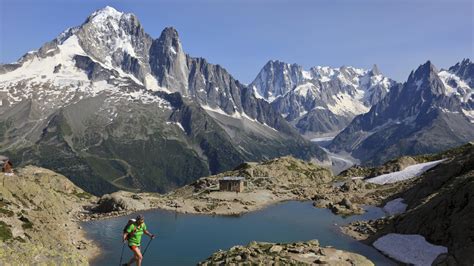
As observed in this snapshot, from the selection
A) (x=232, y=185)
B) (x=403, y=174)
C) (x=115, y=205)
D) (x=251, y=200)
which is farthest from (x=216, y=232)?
(x=403, y=174)

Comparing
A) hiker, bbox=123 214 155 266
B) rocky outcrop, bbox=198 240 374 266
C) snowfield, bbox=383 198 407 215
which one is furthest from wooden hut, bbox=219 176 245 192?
hiker, bbox=123 214 155 266

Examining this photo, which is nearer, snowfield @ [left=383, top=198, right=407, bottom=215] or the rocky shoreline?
the rocky shoreline

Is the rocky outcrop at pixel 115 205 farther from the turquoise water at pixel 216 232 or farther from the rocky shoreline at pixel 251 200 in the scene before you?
the turquoise water at pixel 216 232

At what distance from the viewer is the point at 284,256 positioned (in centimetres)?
5788

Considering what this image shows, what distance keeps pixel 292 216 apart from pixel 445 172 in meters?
37.8

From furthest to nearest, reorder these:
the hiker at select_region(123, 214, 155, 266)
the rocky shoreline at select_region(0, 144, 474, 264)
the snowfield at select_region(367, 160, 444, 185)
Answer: the snowfield at select_region(367, 160, 444, 185), the rocky shoreline at select_region(0, 144, 474, 264), the hiker at select_region(123, 214, 155, 266)

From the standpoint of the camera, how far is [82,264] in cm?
4900

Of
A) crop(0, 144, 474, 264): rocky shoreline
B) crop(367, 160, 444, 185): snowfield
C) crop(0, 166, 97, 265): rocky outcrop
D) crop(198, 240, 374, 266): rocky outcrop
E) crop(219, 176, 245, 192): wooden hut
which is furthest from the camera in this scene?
crop(367, 160, 444, 185): snowfield

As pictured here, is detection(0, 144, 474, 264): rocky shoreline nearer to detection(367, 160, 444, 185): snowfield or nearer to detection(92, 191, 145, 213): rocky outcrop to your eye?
detection(92, 191, 145, 213): rocky outcrop

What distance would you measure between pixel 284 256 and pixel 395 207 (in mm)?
65953

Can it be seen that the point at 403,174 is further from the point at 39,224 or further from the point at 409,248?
the point at 39,224

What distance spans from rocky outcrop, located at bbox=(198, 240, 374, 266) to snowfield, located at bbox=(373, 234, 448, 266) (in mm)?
12908

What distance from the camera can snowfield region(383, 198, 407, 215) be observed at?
364 feet

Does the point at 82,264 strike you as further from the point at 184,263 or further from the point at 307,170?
the point at 307,170
